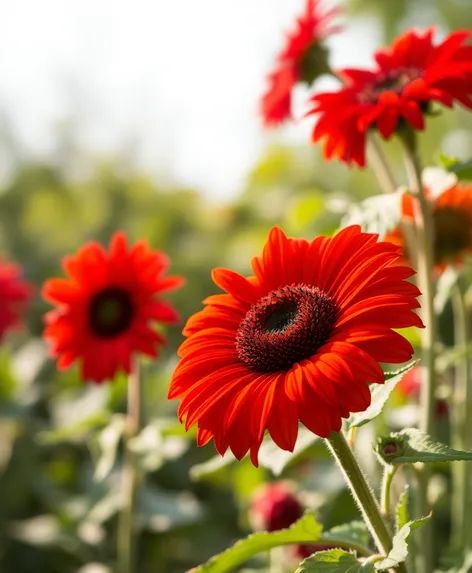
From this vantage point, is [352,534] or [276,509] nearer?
[352,534]

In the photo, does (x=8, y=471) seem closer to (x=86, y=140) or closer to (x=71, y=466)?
(x=71, y=466)

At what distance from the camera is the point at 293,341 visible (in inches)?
26.5

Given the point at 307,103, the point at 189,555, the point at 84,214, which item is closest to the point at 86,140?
the point at 84,214

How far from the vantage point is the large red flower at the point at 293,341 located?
1.88 feet

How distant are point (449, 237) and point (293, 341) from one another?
A: 0.48m

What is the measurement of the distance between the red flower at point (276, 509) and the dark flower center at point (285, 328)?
0.62m

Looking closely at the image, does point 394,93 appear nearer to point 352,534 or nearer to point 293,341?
point 293,341

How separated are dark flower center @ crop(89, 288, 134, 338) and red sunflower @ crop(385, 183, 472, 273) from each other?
0.45 m

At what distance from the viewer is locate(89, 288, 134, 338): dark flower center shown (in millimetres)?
1253

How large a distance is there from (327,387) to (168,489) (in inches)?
53.0

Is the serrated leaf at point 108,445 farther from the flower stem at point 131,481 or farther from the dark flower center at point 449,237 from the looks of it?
the dark flower center at point 449,237

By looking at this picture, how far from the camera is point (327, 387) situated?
57cm

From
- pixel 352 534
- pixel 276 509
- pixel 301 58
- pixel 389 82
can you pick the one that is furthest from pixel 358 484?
pixel 301 58

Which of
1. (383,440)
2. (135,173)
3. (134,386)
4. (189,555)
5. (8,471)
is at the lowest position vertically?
(383,440)
